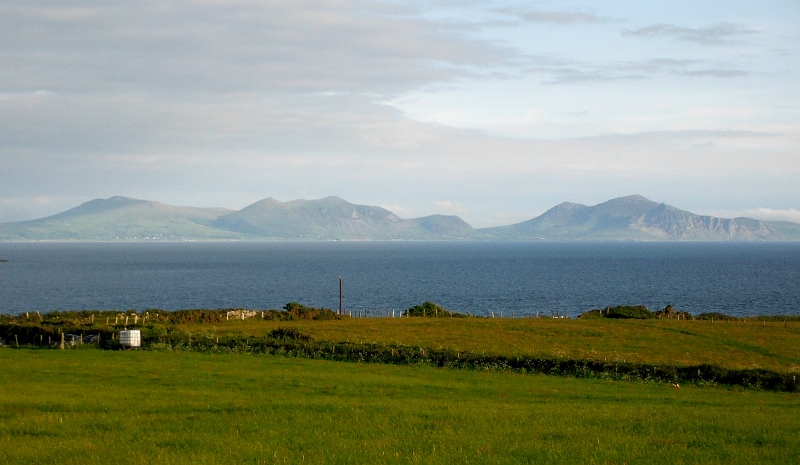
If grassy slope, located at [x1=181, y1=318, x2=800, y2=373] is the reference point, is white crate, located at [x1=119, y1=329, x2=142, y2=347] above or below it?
above

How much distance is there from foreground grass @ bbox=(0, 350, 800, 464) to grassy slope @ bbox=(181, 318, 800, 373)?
16.9m

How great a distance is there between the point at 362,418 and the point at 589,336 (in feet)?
140

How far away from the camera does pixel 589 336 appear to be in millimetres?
61000

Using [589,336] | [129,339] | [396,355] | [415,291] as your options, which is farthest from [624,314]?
[415,291]

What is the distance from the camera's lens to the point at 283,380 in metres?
31.4

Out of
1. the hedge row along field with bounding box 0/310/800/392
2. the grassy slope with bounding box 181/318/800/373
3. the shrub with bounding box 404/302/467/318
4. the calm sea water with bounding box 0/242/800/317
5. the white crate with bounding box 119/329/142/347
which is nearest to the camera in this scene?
the hedge row along field with bounding box 0/310/800/392

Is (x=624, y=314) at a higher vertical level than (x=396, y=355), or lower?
lower

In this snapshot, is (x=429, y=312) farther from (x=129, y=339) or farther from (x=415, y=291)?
(x=415, y=291)

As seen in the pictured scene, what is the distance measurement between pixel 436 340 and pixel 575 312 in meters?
54.9

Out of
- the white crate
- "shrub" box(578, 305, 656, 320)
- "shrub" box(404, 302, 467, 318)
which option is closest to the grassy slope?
"shrub" box(404, 302, 467, 318)

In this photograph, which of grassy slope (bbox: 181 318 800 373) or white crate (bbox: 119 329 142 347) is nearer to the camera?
white crate (bbox: 119 329 142 347)

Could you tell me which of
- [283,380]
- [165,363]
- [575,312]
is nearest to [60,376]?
[165,363]

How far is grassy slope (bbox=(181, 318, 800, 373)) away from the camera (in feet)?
168

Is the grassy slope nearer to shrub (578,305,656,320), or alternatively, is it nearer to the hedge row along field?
the hedge row along field
